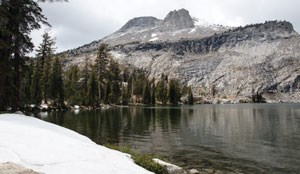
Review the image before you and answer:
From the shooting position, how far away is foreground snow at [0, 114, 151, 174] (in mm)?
10797

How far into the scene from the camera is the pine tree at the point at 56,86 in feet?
305

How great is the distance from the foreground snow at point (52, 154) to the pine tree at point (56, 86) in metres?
80.9

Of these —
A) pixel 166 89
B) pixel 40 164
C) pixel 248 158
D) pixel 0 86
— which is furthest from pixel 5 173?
pixel 166 89

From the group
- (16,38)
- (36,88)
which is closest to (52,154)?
(16,38)

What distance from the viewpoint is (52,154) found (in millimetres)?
11844

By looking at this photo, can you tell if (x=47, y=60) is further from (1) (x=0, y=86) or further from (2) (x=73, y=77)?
(1) (x=0, y=86)

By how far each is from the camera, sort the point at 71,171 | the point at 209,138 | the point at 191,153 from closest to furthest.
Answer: the point at 71,171, the point at 191,153, the point at 209,138

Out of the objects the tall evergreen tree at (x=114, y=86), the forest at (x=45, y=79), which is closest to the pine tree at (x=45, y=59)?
the forest at (x=45, y=79)

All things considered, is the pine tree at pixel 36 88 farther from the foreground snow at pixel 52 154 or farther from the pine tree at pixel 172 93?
the pine tree at pixel 172 93

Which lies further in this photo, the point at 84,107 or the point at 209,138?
the point at 84,107

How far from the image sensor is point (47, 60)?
95.2m

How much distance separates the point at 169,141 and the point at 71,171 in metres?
27.9

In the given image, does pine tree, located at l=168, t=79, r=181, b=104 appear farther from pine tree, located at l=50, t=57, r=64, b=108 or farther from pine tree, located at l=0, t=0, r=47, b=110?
pine tree, located at l=0, t=0, r=47, b=110

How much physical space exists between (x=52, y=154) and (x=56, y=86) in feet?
280
